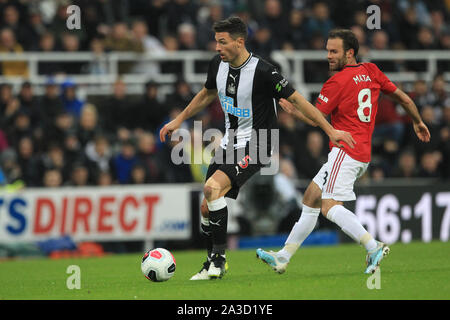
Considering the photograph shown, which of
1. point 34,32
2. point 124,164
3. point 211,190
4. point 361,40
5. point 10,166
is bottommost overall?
point 124,164

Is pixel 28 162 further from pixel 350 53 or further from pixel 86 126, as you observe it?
pixel 350 53

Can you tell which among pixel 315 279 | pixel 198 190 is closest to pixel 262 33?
pixel 198 190

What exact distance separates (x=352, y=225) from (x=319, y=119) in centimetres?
117

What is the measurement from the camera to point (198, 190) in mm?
15086

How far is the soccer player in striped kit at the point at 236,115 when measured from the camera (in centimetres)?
844

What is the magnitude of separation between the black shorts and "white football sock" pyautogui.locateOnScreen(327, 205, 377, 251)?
87 centimetres

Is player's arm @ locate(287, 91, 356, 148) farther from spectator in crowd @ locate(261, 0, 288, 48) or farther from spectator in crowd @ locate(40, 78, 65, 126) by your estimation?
spectator in crowd @ locate(261, 0, 288, 48)

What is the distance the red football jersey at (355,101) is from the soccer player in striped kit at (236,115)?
0.37m

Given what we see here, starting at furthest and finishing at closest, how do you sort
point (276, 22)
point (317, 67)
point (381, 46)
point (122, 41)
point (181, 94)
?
point (381, 46)
point (317, 67)
point (276, 22)
point (122, 41)
point (181, 94)

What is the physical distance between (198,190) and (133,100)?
2.83 meters

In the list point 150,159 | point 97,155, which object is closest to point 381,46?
point 150,159

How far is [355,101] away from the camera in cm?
875

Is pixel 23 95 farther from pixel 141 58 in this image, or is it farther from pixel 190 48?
pixel 190 48

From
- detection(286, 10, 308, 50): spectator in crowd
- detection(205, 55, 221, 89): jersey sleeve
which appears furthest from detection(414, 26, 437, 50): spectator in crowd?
detection(205, 55, 221, 89): jersey sleeve
